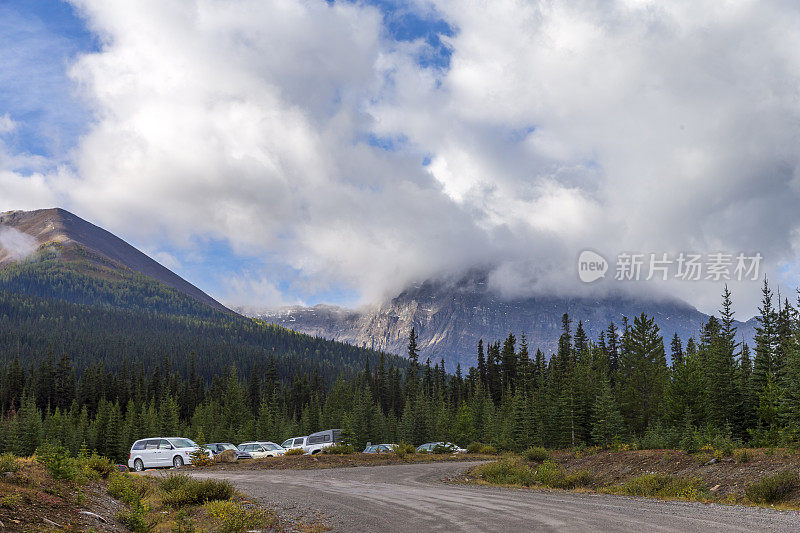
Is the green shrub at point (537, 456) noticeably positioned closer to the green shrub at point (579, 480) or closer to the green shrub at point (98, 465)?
the green shrub at point (579, 480)

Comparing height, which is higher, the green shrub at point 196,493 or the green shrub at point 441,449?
the green shrub at point 196,493

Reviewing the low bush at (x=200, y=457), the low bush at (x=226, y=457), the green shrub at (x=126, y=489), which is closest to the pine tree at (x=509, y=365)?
the low bush at (x=226, y=457)

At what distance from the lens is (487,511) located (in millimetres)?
16016

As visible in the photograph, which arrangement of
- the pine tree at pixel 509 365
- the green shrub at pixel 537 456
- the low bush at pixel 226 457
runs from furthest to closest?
the pine tree at pixel 509 365
the low bush at pixel 226 457
the green shrub at pixel 537 456

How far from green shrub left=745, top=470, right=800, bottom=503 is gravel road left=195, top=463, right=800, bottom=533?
218 centimetres

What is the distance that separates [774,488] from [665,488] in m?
3.97

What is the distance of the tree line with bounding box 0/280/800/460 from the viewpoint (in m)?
40.9

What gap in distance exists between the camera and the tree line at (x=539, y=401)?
40906 millimetres

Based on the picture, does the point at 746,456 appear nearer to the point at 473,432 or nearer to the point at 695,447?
the point at 695,447

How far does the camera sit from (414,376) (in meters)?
129

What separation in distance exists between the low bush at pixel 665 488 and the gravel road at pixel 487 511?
7.80 ft

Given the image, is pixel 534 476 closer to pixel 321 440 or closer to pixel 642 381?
pixel 321 440

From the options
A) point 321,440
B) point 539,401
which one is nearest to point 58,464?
point 321,440

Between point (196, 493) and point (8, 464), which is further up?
point (8, 464)
